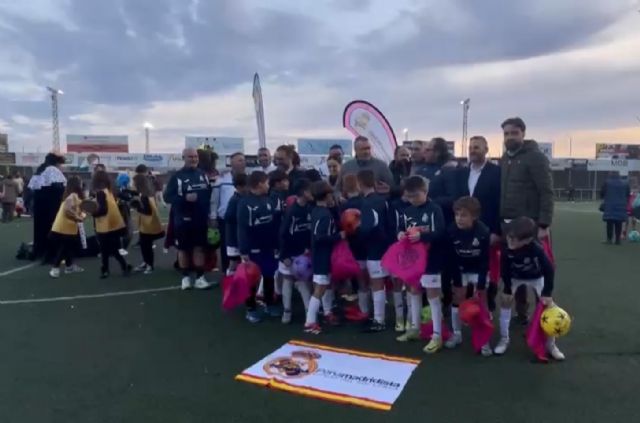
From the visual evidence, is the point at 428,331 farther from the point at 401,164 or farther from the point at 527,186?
the point at 401,164

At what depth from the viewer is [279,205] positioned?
229 inches

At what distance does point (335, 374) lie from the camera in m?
4.11

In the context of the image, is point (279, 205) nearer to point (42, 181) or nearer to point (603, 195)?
point (42, 181)

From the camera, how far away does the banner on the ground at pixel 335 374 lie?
147 inches

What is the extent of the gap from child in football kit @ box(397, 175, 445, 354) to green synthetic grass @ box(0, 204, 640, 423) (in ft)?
1.09

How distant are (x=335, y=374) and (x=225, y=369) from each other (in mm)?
894

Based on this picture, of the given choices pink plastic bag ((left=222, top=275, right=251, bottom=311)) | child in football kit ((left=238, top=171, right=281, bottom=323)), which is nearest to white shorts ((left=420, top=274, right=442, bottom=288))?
child in football kit ((left=238, top=171, right=281, bottom=323))

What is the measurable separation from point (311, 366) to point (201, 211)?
3450mm

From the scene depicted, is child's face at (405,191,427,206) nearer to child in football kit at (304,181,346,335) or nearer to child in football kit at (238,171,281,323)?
child in football kit at (304,181,346,335)

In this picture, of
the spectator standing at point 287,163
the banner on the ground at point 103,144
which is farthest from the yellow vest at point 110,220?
the banner on the ground at point 103,144

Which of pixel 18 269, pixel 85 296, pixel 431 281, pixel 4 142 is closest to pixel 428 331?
pixel 431 281

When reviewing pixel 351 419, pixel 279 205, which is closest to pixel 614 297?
pixel 279 205

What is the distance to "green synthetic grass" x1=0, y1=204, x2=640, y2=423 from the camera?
3.48m

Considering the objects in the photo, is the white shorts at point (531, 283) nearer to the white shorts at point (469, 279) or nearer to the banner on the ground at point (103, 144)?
the white shorts at point (469, 279)
